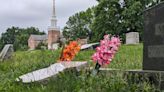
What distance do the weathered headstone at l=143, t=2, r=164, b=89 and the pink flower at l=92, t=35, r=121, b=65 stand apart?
1284 mm

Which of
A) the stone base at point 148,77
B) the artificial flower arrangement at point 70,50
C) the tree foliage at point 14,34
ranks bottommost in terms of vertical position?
the stone base at point 148,77

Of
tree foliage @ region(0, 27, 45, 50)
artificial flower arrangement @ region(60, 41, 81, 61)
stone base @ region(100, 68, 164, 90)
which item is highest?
tree foliage @ region(0, 27, 45, 50)

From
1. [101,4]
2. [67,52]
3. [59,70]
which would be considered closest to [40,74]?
[59,70]

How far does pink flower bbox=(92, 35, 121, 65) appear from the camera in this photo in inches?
235

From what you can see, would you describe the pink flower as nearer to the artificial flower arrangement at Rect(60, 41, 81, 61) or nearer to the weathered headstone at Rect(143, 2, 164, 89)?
the weathered headstone at Rect(143, 2, 164, 89)

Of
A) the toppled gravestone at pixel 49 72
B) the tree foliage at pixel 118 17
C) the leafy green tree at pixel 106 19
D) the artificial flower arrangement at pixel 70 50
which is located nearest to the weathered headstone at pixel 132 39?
the tree foliage at pixel 118 17

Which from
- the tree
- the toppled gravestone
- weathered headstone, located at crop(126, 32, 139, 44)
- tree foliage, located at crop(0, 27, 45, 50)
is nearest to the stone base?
the toppled gravestone

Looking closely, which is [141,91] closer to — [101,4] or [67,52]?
[67,52]

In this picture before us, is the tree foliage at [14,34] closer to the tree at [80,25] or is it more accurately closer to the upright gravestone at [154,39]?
the tree at [80,25]

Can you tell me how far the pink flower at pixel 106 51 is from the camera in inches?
235

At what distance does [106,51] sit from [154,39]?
1608 millimetres

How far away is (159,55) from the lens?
7203mm

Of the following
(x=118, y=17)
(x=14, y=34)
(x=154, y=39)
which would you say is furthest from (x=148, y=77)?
(x=14, y=34)

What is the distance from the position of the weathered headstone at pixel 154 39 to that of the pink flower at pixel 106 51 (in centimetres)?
128
